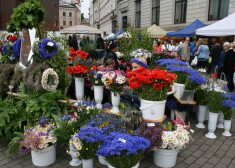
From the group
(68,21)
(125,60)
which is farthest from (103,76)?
(68,21)

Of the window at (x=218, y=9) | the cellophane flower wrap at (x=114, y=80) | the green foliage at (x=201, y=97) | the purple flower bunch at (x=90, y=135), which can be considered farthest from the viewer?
the window at (x=218, y=9)

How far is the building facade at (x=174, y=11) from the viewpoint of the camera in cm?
1294

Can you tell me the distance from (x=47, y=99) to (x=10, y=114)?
70 centimetres

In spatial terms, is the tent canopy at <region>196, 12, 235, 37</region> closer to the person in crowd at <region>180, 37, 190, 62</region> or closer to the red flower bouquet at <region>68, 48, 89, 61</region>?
the person in crowd at <region>180, 37, 190, 62</region>

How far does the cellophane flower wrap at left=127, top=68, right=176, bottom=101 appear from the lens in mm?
3070

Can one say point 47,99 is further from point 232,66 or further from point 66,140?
point 232,66

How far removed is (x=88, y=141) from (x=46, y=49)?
225 centimetres

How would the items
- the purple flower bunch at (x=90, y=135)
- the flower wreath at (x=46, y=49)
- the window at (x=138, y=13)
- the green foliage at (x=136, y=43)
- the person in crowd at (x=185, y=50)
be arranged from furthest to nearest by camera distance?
the window at (x=138, y=13), the person in crowd at (x=185, y=50), the green foliage at (x=136, y=43), the flower wreath at (x=46, y=49), the purple flower bunch at (x=90, y=135)

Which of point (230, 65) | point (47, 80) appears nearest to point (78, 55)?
point (47, 80)

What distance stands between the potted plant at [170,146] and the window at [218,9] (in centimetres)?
1174

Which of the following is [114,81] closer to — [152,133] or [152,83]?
[152,83]

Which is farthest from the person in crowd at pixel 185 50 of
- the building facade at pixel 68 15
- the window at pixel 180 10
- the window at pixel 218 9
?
the building facade at pixel 68 15

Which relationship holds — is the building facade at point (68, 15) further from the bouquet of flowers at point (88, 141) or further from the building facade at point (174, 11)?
the bouquet of flowers at point (88, 141)

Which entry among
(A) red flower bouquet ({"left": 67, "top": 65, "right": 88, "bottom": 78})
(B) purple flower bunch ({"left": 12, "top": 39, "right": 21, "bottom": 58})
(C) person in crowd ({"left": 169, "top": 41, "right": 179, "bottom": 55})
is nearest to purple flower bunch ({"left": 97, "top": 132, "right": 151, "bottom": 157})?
(A) red flower bouquet ({"left": 67, "top": 65, "right": 88, "bottom": 78})
